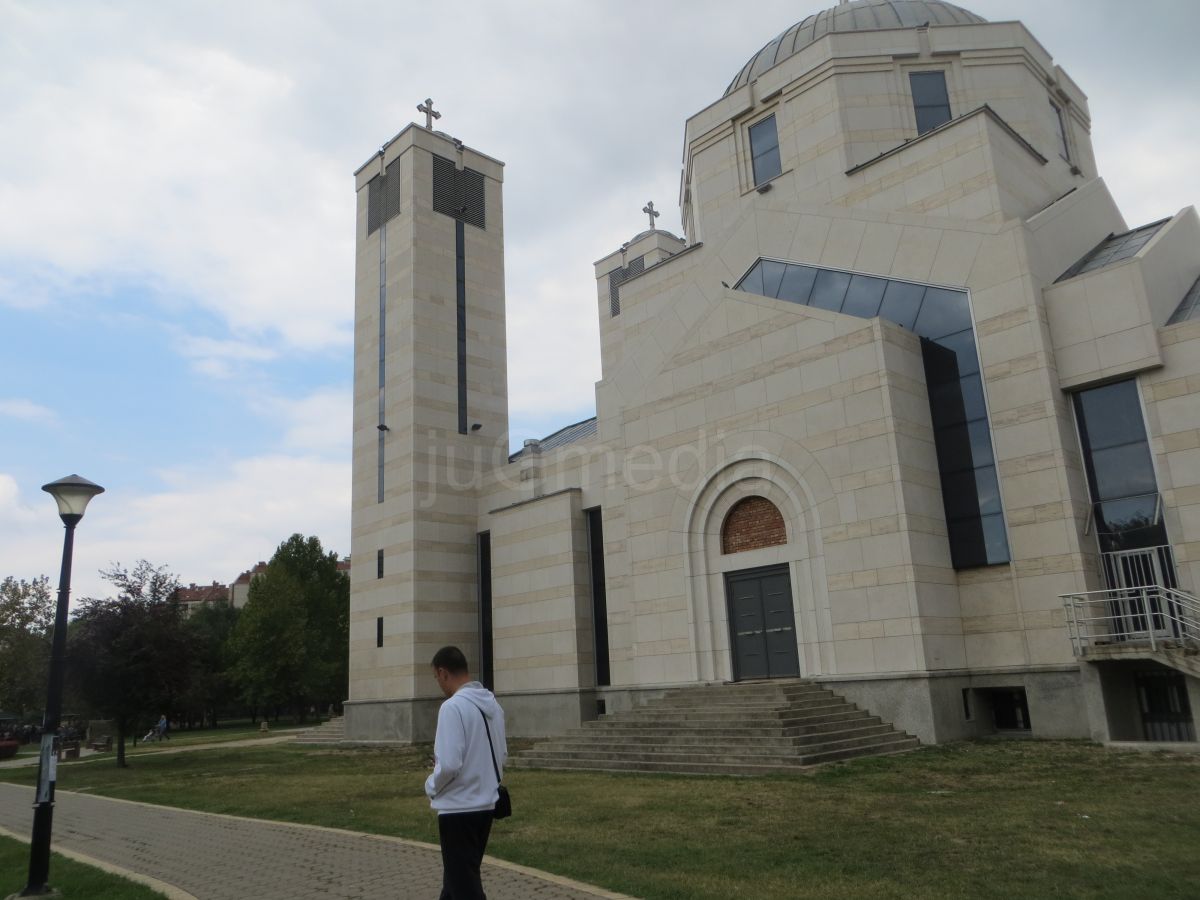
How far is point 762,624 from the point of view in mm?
20859

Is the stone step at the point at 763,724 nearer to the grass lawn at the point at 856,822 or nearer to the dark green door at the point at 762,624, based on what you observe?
the grass lawn at the point at 856,822

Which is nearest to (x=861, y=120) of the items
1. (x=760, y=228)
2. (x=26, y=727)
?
(x=760, y=228)

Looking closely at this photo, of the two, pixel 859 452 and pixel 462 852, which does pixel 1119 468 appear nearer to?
pixel 859 452

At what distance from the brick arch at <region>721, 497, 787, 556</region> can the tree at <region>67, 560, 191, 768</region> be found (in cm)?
1681

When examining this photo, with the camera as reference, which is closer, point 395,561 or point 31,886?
point 31,886

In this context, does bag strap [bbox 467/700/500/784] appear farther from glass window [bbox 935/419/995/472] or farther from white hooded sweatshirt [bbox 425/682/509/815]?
glass window [bbox 935/419/995/472]

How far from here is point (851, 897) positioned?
7.02 m

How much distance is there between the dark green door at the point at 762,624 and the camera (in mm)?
20328

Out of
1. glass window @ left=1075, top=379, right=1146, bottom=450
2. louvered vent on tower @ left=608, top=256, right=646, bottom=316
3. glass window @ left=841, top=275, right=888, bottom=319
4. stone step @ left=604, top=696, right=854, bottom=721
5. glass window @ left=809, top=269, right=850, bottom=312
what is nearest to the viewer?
stone step @ left=604, top=696, right=854, bottom=721

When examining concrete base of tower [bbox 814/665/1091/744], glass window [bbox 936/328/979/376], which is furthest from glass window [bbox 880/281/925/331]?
concrete base of tower [bbox 814/665/1091/744]

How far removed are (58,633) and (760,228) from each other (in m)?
20.3

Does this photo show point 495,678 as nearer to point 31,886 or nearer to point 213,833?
point 213,833

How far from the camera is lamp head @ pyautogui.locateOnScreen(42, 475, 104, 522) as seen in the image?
405 inches

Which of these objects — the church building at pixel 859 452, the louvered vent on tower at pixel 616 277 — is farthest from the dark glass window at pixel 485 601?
the louvered vent on tower at pixel 616 277
